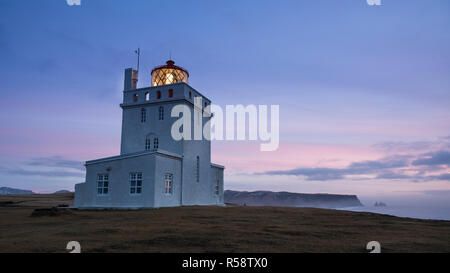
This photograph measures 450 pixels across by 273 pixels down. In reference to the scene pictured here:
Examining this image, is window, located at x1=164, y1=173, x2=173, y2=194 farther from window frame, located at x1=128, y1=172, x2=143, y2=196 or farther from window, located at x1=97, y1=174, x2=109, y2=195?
window, located at x1=97, y1=174, x2=109, y2=195

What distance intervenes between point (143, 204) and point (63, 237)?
11.9 m

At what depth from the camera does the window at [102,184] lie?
22.4 m

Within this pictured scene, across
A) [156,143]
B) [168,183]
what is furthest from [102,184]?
[156,143]

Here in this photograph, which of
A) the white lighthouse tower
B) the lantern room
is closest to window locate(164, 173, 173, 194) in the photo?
the white lighthouse tower

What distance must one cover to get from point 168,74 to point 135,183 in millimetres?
11200

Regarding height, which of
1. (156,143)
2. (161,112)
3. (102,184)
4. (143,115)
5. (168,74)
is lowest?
(102,184)

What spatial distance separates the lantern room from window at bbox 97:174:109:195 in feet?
33.1

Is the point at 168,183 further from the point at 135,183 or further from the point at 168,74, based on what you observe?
the point at 168,74

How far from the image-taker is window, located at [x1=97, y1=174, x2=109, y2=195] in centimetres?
2239

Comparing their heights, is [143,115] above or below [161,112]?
below

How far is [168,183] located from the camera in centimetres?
2302

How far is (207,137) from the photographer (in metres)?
30.0

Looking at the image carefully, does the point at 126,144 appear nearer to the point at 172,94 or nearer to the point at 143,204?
the point at 172,94
